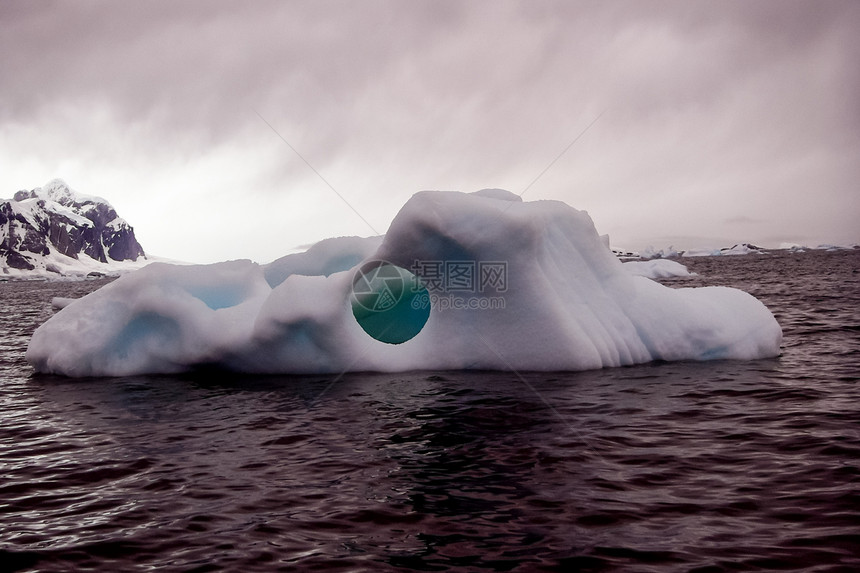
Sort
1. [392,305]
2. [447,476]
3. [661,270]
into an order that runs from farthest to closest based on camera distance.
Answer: [661,270] → [392,305] → [447,476]

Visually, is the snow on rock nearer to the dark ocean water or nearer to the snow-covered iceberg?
the snow-covered iceberg

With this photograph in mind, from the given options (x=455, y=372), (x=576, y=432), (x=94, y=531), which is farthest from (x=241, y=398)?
(x=576, y=432)

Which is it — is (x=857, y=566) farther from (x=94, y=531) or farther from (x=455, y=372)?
(x=455, y=372)

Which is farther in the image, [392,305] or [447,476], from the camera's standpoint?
[392,305]

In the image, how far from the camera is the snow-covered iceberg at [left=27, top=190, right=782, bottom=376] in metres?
9.04

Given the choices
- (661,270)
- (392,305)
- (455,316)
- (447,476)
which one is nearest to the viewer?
(447,476)

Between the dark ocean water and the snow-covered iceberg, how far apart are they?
3.57ft

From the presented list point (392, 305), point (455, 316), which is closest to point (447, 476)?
point (455, 316)

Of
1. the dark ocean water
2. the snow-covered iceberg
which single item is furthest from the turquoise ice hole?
the dark ocean water

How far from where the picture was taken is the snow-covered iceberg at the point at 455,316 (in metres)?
9.04

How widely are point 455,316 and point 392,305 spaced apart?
2.57 meters

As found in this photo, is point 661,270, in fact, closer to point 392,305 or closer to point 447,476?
point 392,305

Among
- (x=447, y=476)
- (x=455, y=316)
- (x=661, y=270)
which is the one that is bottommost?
(x=447, y=476)

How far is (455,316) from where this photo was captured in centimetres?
939
